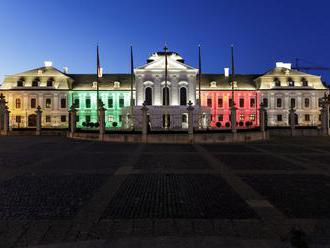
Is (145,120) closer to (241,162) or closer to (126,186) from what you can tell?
(241,162)

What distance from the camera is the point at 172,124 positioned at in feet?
116

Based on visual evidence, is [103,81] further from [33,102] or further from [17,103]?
[17,103]

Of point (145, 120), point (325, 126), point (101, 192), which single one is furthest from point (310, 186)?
point (325, 126)

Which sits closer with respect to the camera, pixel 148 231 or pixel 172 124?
pixel 148 231

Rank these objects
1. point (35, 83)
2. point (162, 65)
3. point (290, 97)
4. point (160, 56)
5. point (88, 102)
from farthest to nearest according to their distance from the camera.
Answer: point (290, 97)
point (88, 102)
point (35, 83)
point (160, 56)
point (162, 65)

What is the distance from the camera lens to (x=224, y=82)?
73625 millimetres

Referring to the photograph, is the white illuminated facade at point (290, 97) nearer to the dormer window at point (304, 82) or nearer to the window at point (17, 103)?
the dormer window at point (304, 82)

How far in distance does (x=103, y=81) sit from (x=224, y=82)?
23.3 meters

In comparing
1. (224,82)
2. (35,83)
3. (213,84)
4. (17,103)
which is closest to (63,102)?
(35,83)

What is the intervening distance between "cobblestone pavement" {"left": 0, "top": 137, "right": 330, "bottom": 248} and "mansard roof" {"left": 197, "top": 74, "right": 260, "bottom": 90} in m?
61.3

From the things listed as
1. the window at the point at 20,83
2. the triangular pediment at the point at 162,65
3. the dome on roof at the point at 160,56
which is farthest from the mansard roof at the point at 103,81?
the window at the point at 20,83

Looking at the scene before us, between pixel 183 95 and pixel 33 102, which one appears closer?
pixel 183 95

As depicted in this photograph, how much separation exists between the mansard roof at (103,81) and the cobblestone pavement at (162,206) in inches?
2407

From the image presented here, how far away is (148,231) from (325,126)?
35.8 m
